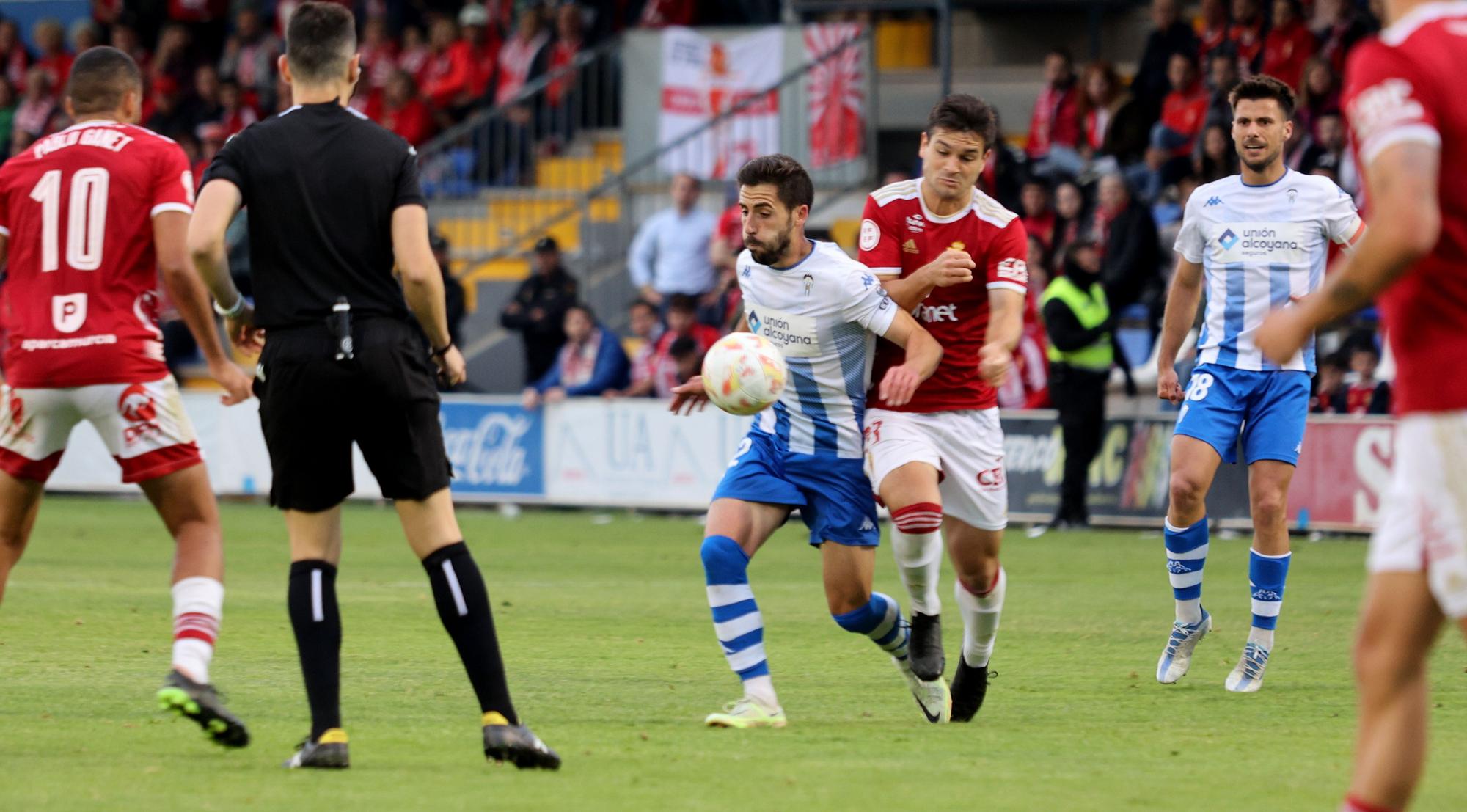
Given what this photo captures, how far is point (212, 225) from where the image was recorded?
19.4 feet

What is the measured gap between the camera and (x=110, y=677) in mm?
8234

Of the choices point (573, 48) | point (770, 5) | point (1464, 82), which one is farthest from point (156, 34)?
point (1464, 82)

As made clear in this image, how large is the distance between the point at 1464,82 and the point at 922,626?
3.60 metres

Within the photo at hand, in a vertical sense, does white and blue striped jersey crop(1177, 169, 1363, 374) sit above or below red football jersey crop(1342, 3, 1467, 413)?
below

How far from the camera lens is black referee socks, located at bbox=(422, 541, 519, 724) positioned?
6.08 m

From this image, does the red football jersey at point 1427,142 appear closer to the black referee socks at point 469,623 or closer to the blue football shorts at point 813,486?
the black referee socks at point 469,623

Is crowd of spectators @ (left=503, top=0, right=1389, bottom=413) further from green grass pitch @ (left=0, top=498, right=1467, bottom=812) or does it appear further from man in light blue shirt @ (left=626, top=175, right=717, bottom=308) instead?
green grass pitch @ (left=0, top=498, right=1467, bottom=812)

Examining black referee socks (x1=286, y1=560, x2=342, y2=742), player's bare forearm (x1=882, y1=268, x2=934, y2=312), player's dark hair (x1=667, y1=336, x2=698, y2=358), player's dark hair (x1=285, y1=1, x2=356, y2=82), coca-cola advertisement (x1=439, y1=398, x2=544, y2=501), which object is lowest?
coca-cola advertisement (x1=439, y1=398, x2=544, y2=501)

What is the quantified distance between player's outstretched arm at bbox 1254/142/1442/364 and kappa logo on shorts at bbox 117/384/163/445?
3.90 meters

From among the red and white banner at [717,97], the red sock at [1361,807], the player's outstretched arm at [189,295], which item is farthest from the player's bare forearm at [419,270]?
the red and white banner at [717,97]

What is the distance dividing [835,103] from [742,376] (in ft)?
50.7

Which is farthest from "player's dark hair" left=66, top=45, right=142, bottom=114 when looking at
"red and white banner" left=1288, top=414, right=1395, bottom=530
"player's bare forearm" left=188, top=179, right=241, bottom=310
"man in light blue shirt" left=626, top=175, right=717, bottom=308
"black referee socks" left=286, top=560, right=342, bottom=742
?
"man in light blue shirt" left=626, top=175, right=717, bottom=308

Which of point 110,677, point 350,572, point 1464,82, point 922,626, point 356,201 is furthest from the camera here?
point 350,572

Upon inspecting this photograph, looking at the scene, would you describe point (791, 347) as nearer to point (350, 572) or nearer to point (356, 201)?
point (356, 201)
